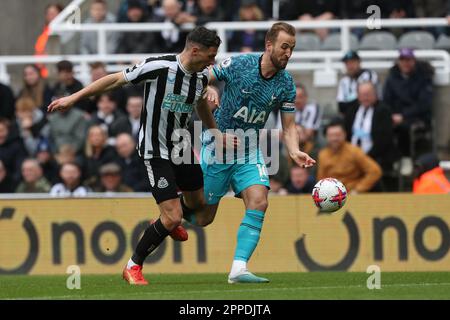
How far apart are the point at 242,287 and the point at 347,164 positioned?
17.3 feet

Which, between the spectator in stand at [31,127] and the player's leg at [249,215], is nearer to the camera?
the player's leg at [249,215]

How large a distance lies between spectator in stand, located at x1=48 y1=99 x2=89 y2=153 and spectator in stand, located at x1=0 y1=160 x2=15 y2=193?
0.76 meters

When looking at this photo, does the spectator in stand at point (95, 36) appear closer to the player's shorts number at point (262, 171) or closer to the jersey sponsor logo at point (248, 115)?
the jersey sponsor logo at point (248, 115)

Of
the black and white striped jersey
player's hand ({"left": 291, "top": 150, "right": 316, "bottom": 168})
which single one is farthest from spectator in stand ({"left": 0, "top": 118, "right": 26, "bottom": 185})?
player's hand ({"left": 291, "top": 150, "right": 316, "bottom": 168})

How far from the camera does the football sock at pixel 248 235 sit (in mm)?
11406

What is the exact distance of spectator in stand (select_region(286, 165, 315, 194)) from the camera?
52.9 feet

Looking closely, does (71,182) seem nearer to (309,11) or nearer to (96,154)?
(96,154)

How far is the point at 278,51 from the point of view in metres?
11.5

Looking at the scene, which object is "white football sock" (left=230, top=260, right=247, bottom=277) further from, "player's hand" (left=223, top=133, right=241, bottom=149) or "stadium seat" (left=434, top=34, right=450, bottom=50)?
"stadium seat" (left=434, top=34, right=450, bottom=50)

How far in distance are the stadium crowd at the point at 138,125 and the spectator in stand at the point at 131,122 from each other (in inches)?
0.5

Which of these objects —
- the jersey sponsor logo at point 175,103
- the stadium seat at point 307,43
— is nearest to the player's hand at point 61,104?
the jersey sponsor logo at point 175,103

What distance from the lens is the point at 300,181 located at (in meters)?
16.1

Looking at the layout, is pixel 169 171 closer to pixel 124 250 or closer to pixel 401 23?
pixel 124 250

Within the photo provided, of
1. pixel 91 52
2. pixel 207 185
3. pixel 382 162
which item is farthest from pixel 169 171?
pixel 91 52
